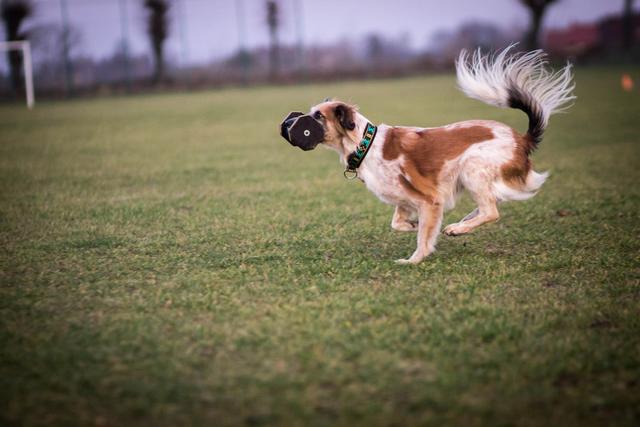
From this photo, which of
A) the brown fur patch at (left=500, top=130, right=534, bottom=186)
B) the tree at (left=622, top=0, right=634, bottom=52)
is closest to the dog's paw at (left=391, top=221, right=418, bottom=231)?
the brown fur patch at (left=500, top=130, right=534, bottom=186)

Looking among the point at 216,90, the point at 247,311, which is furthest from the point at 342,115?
the point at 216,90

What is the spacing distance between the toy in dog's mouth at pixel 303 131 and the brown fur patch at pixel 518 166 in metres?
1.52

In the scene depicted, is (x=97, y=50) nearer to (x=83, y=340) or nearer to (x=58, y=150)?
(x=58, y=150)

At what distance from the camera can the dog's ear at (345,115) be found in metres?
4.68

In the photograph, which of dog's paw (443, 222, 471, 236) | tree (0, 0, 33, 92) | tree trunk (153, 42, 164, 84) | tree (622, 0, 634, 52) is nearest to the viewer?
dog's paw (443, 222, 471, 236)

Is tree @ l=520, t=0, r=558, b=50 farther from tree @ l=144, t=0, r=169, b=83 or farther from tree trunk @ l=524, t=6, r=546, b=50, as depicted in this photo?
tree @ l=144, t=0, r=169, b=83

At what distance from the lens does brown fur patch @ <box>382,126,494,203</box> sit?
472 centimetres

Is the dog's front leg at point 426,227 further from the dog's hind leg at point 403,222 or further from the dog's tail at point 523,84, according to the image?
the dog's tail at point 523,84

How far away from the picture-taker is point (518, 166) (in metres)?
4.80

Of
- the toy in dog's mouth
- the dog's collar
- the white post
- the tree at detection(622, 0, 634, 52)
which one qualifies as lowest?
the dog's collar

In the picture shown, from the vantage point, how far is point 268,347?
3223 millimetres

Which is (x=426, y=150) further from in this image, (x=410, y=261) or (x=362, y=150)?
(x=410, y=261)

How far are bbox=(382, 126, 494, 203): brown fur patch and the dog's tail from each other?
0.43 metres

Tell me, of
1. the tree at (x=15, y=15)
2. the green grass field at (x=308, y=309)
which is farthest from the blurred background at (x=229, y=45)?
the green grass field at (x=308, y=309)
